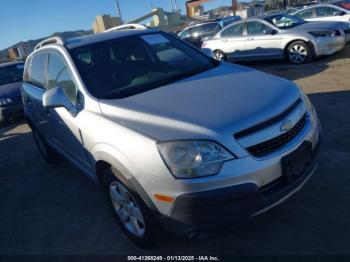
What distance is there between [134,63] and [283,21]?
304 inches

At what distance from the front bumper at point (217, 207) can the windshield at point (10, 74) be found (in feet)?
29.3

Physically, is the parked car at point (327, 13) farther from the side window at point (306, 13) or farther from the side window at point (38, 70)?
the side window at point (38, 70)

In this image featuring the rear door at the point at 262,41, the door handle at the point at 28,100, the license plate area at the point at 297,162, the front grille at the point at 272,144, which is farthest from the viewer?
the rear door at the point at 262,41

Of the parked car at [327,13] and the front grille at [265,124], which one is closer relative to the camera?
the front grille at [265,124]

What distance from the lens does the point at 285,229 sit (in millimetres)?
2840

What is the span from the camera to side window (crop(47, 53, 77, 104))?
3230 mm

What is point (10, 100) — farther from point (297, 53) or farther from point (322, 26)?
point (322, 26)

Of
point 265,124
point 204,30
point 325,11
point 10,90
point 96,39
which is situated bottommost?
point 204,30

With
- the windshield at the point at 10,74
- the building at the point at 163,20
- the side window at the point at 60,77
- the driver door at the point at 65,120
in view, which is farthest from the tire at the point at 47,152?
the building at the point at 163,20

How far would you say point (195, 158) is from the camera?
2.18 m

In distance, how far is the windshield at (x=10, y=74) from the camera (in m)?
9.65

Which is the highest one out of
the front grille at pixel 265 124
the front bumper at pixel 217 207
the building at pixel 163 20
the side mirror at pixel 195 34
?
the front grille at pixel 265 124

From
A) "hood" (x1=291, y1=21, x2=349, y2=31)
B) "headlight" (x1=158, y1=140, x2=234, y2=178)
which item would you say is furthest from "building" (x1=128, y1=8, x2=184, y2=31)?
"headlight" (x1=158, y1=140, x2=234, y2=178)

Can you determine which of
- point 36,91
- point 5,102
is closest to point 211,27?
point 5,102
